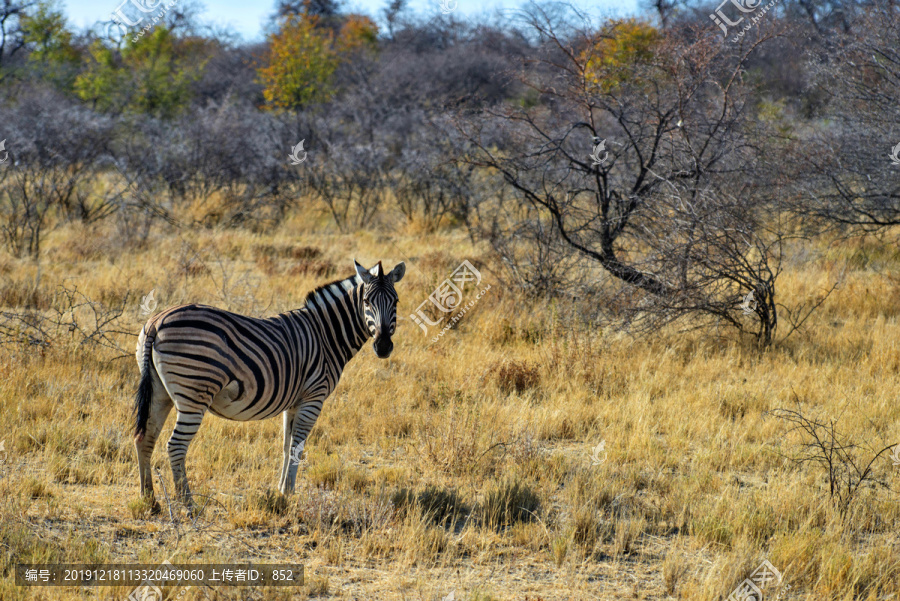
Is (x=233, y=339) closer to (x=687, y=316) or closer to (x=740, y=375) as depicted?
(x=740, y=375)

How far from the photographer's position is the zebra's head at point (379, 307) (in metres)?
4.49

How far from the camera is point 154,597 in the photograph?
11.0 ft

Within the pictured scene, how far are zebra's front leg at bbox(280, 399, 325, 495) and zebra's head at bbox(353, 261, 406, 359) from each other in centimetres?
58

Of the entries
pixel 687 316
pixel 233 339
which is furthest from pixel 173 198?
pixel 233 339

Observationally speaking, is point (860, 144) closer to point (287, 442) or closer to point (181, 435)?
point (287, 442)

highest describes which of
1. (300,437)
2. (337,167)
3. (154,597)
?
(337,167)

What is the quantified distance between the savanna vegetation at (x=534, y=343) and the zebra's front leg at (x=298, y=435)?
171mm

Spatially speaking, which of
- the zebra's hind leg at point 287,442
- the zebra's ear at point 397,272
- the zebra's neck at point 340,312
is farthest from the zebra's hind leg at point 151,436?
the zebra's ear at point 397,272

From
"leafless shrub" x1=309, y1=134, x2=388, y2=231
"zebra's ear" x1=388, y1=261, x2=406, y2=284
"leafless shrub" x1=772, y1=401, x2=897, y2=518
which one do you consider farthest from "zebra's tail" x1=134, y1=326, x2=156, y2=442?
"leafless shrub" x1=309, y1=134, x2=388, y2=231

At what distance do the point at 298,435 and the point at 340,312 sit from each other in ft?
2.74

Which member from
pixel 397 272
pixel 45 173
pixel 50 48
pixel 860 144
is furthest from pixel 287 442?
pixel 50 48

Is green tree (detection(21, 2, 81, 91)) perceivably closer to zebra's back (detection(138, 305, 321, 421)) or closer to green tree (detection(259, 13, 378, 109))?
green tree (detection(259, 13, 378, 109))

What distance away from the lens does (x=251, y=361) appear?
4129 mm

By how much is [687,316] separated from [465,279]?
2943 millimetres
